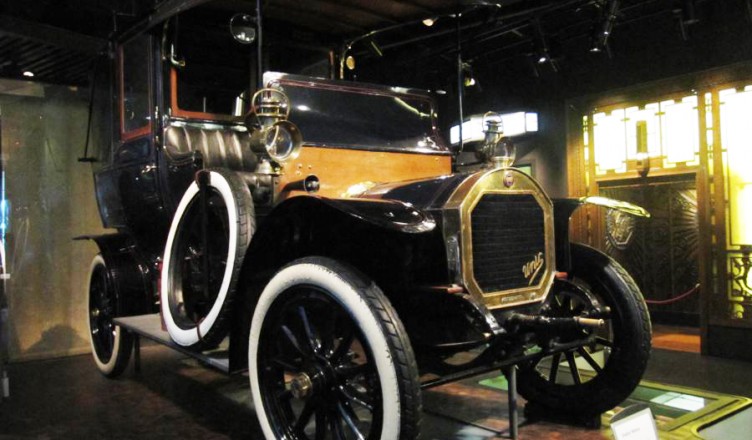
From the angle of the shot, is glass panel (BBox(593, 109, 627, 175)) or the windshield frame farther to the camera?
glass panel (BBox(593, 109, 627, 175))

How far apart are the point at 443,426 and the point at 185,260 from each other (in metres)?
1.52

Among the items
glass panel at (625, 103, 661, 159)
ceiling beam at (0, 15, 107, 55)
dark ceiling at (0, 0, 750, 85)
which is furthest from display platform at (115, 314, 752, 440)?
glass panel at (625, 103, 661, 159)

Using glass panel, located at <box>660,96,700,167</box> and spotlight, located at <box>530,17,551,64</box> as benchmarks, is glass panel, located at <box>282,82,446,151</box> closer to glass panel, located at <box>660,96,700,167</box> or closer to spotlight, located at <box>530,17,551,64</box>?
spotlight, located at <box>530,17,551,64</box>

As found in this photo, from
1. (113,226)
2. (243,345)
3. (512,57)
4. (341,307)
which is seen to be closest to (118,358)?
(113,226)

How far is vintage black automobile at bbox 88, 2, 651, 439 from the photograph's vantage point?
2.06 metres

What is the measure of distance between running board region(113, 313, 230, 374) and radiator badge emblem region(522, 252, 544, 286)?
4.17 feet

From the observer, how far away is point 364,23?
12.1ft

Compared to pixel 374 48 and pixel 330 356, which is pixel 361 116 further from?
pixel 330 356

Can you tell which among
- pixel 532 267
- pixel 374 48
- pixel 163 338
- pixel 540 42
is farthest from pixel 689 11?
pixel 163 338

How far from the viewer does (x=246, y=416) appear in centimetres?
309

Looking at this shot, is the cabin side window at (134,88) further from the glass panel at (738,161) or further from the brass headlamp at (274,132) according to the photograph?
the glass panel at (738,161)

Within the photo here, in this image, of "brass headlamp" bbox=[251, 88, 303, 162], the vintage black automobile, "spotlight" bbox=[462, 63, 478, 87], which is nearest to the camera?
the vintage black automobile

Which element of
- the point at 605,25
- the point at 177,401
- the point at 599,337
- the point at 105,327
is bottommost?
the point at 177,401

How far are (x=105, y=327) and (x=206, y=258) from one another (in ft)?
6.30
